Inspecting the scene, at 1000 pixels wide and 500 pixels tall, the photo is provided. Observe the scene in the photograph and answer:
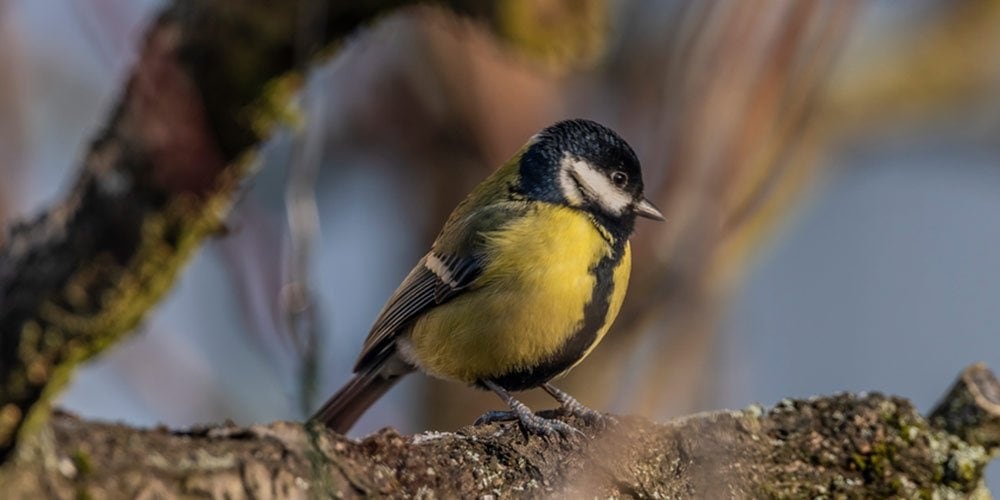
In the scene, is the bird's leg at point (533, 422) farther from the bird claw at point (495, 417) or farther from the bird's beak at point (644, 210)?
the bird's beak at point (644, 210)

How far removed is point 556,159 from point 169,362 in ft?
3.53

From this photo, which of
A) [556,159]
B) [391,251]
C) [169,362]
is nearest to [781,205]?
[391,251]

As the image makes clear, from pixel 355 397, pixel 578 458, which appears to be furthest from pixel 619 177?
pixel 578 458

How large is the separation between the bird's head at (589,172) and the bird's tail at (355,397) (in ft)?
2.07

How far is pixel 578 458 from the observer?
2197 millimetres

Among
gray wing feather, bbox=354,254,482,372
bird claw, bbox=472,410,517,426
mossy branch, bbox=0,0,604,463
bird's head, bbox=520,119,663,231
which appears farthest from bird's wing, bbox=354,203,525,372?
mossy branch, bbox=0,0,604,463

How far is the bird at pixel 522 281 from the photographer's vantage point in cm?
297

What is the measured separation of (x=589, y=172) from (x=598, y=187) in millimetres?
55

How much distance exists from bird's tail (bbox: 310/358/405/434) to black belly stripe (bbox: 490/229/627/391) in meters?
0.38

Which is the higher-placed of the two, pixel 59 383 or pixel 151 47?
pixel 151 47

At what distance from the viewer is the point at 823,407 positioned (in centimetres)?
237

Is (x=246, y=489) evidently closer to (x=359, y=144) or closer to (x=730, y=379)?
(x=730, y=379)

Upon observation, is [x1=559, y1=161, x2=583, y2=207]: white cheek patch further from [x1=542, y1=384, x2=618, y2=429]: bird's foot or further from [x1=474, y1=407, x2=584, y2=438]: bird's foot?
[x1=474, y1=407, x2=584, y2=438]: bird's foot

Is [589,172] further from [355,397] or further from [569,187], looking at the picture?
[355,397]
